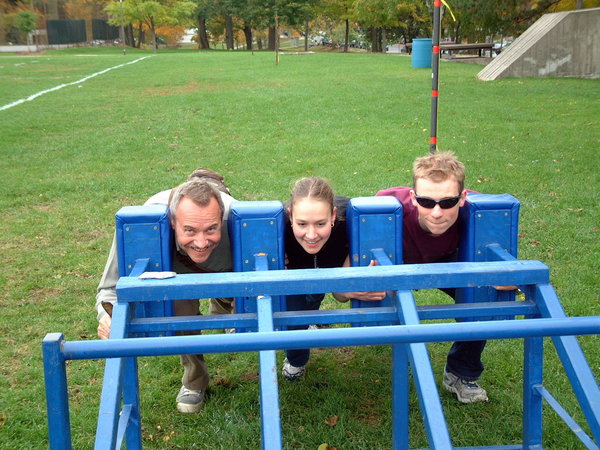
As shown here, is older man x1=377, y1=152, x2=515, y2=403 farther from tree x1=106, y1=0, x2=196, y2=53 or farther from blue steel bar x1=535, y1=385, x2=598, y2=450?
tree x1=106, y1=0, x2=196, y2=53

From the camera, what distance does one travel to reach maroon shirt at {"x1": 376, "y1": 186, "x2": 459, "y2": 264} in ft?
11.1

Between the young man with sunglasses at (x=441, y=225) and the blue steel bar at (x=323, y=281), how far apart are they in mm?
498

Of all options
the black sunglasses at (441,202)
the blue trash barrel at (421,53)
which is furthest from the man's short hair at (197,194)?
the blue trash barrel at (421,53)

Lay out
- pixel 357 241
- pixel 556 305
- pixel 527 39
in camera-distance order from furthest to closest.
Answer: pixel 527 39
pixel 357 241
pixel 556 305

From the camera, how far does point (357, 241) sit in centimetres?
317

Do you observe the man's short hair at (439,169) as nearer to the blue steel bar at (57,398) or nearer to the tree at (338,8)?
the blue steel bar at (57,398)

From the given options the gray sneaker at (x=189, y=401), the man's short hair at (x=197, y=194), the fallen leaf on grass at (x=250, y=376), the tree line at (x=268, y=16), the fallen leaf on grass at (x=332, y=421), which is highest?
the tree line at (x=268, y=16)

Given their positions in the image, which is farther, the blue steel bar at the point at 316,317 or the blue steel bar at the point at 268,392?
the blue steel bar at the point at 316,317

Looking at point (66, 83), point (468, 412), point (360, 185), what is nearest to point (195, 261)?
point (468, 412)

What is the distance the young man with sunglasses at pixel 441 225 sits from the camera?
3121 millimetres

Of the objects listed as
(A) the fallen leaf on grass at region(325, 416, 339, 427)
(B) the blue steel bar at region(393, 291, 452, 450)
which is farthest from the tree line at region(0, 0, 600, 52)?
(B) the blue steel bar at region(393, 291, 452, 450)

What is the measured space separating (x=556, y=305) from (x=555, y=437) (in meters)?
1.02

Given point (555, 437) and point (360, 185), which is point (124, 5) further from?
point (555, 437)

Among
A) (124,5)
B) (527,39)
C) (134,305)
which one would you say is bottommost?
(134,305)
